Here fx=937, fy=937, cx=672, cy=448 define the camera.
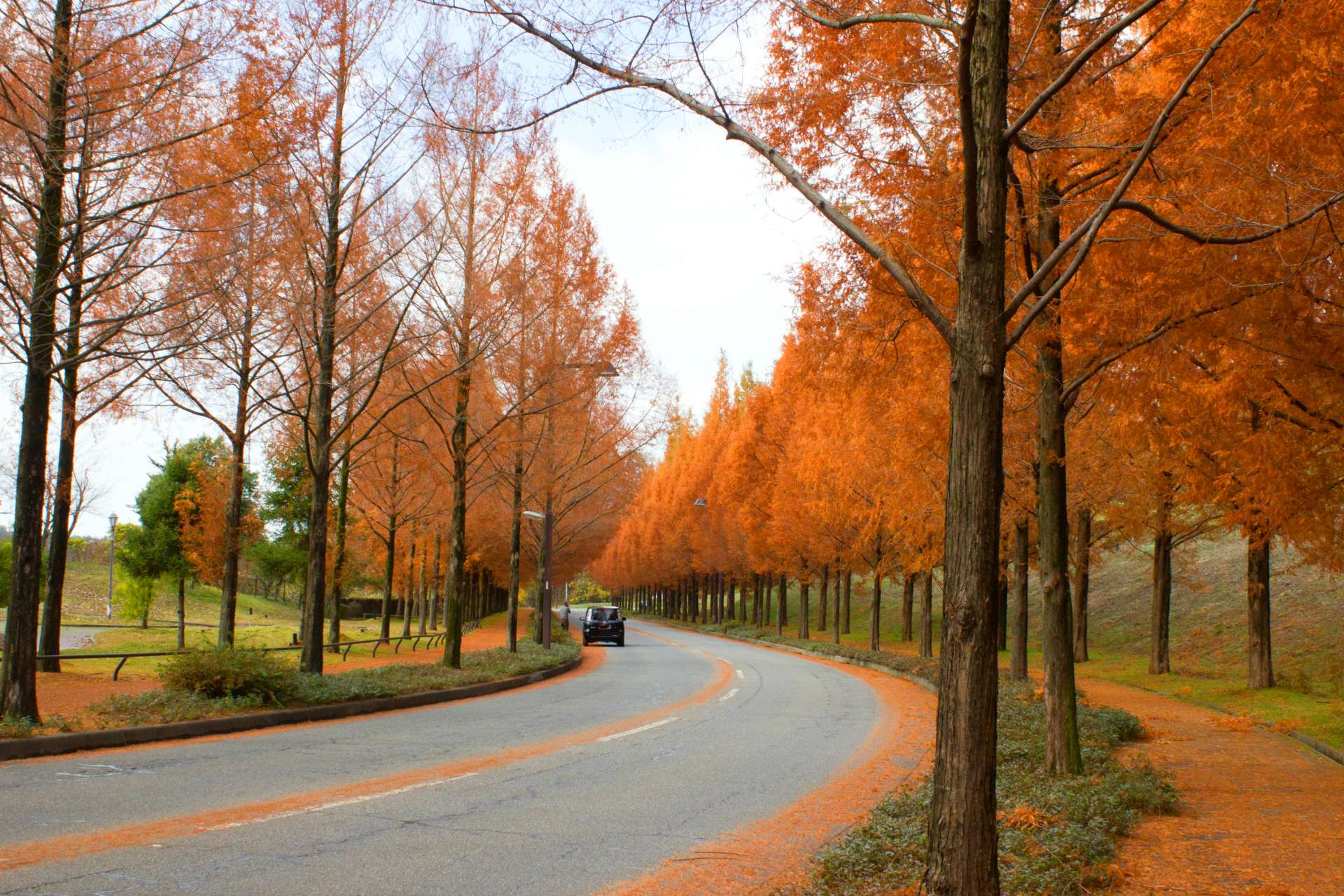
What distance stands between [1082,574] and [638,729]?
16473mm

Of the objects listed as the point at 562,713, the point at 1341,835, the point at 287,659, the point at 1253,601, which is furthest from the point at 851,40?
the point at 1253,601

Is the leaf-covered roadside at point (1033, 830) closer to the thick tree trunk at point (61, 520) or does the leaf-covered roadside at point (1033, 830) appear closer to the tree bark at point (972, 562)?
the tree bark at point (972, 562)

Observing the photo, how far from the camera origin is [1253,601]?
1817 cm

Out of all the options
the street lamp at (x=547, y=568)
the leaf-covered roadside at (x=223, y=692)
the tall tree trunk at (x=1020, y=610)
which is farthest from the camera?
the street lamp at (x=547, y=568)

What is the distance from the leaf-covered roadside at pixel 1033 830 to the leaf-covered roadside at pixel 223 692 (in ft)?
26.0

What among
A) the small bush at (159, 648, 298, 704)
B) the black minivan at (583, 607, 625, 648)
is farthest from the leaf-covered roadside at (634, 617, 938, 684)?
the small bush at (159, 648, 298, 704)

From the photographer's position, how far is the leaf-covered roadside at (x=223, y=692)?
32.9ft

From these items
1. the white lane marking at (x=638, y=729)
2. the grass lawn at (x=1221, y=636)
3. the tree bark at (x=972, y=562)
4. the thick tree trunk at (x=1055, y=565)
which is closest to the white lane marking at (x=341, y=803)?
the white lane marking at (x=638, y=729)

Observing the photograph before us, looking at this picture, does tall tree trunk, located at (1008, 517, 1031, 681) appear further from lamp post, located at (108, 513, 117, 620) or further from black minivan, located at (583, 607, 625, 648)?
lamp post, located at (108, 513, 117, 620)

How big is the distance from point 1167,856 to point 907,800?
1.74m

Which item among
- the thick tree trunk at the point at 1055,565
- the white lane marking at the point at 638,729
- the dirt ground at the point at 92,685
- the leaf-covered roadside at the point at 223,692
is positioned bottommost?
the dirt ground at the point at 92,685

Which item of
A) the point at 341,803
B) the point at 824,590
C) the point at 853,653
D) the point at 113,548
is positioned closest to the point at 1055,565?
the point at 341,803

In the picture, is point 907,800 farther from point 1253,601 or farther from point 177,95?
point 1253,601

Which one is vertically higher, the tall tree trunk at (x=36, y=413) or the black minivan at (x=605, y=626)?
the tall tree trunk at (x=36, y=413)
